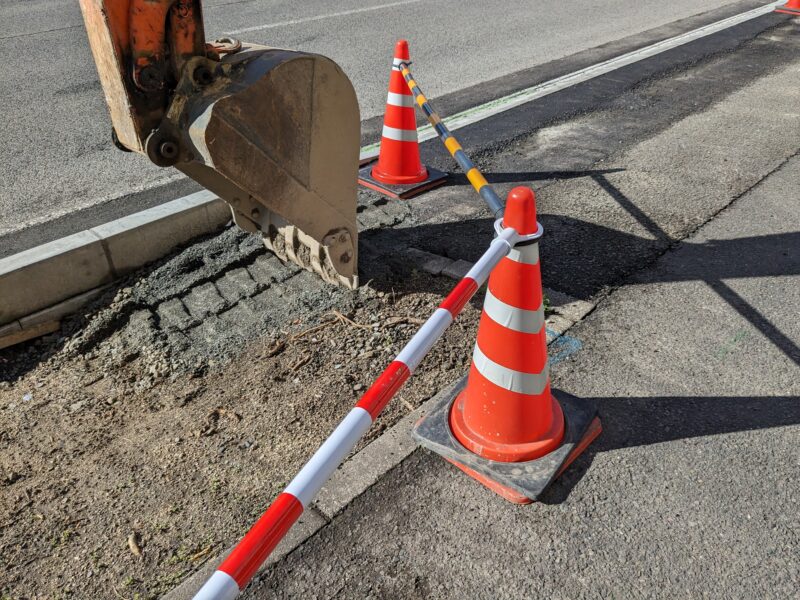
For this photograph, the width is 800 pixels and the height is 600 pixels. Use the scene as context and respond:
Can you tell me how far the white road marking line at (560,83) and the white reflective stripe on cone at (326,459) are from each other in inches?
160

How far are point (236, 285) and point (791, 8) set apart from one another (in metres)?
11.4

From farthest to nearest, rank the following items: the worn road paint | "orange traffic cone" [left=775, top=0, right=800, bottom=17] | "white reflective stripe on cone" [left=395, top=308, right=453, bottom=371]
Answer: "orange traffic cone" [left=775, top=0, right=800, bottom=17] < the worn road paint < "white reflective stripe on cone" [left=395, top=308, right=453, bottom=371]

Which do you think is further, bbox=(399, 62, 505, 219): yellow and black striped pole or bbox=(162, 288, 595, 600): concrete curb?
bbox=(399, 62, 505, 219): yellow and black striped pole

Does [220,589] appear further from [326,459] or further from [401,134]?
[401,134]

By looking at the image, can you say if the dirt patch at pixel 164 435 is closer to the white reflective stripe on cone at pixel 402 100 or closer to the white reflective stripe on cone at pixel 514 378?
the white reflective stripe on cone at pixel 514 378

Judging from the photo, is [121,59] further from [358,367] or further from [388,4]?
[388,4]

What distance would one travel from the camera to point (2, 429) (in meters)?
3.37

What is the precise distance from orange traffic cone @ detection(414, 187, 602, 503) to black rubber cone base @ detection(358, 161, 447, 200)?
2521 mm

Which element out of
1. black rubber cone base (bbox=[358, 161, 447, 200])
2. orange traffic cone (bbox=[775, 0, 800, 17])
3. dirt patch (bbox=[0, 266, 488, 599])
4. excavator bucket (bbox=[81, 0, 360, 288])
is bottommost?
dirt patch (bbox=[0, 266, 488, 599])

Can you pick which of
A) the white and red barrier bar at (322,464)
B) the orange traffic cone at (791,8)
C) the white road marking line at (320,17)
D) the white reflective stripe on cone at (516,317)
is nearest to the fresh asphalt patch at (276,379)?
Result: the white reflective stripe on cone at (516,317)

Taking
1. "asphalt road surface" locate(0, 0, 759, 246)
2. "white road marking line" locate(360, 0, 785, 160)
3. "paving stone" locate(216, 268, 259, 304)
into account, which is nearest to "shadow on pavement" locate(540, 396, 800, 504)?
"paving stone" locate(216, 268, 259, 304)

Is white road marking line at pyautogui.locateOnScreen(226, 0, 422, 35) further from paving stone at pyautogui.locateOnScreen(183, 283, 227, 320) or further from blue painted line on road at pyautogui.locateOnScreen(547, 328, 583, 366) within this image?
blue painted line on road at pyautogui.locateOnScreen(547, 328, 583, 366)

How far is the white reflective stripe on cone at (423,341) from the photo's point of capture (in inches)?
82.9

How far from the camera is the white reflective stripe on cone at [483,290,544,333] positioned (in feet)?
8.67
